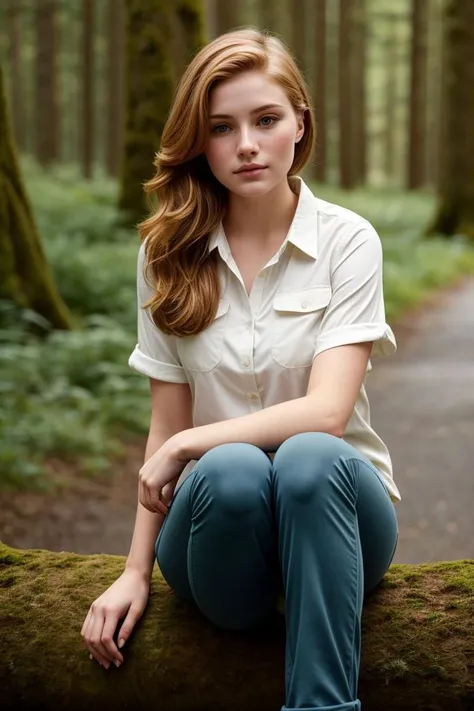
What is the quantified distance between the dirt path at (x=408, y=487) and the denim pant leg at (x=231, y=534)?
286 centimetres

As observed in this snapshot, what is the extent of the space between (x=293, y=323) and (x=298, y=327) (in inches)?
0.7

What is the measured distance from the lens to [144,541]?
8.89 feet

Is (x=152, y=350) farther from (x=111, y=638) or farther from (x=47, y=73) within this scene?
(x=47, y=73)

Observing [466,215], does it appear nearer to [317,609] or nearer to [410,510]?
[410,510]

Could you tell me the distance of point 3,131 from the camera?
789 cm

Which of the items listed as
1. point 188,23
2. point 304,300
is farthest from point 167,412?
point 188,23

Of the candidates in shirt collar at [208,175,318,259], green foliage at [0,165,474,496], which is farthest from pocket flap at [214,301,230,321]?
green foliage at [0,165,474,496]

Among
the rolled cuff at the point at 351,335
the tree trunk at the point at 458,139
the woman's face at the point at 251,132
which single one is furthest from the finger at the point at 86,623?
the tree trunk at the point at 458,139

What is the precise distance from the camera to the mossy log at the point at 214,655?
2453 millimetres

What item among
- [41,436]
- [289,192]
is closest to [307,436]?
[289,192]

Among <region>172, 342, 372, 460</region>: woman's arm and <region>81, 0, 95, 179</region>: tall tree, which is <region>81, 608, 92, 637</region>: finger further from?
<region>81, 0, 95, 179</region>: tall tree

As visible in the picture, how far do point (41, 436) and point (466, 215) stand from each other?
12.8m

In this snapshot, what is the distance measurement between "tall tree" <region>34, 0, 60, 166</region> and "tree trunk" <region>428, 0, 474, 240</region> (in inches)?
427

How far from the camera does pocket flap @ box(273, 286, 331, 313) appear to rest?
8.85ft
